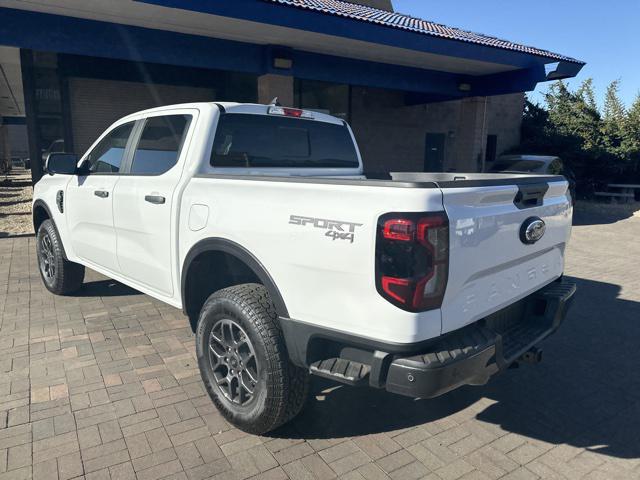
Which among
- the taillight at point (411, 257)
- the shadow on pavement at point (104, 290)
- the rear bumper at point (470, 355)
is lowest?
the shadow on pavement at point (104, 290)

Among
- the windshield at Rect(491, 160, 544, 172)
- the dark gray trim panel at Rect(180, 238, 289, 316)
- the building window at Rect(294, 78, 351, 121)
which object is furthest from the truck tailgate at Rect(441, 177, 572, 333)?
the building window at Rect(294, 78, 351, 121)

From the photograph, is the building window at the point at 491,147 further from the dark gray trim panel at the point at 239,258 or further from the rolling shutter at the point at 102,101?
the dark gray trim panel at the point at 239,258

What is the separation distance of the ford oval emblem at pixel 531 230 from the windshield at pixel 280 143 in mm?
1944

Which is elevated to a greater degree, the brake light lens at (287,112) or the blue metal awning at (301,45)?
the blue metal awning at (301,45)

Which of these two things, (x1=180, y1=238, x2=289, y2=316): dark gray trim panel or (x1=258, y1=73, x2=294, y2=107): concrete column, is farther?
(x1=258, y1=73, x2=294, y2=107): concrete column

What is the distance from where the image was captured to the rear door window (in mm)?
3533

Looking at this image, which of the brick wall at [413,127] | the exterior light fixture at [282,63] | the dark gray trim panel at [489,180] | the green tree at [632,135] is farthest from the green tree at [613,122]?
the dark gray trim panel at [489,180]

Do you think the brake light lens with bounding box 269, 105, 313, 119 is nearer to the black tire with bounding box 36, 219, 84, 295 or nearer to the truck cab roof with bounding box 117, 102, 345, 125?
the truck cab roof with bounding box 117, 102, 345, 125

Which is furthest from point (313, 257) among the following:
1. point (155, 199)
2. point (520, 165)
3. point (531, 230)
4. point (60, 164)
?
point (520, 165)

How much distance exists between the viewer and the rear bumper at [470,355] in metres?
2.14

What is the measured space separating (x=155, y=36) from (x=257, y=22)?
90.4 inches

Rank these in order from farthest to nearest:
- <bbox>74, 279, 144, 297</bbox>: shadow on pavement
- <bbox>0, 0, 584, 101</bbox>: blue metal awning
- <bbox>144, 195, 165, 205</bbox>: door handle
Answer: <bbox>0, 0, 584, 101</bbox>: blue metal awning, <bbox>74, 279, 144, 297</bbox>: shadow on pavement, <bbox>144, 195, 165, 205</bbox>: door handle

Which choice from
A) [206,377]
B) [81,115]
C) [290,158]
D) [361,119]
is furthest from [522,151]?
[206,377]

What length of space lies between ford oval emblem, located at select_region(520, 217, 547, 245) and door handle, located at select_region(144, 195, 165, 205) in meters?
2.38
